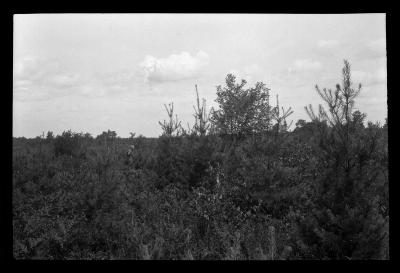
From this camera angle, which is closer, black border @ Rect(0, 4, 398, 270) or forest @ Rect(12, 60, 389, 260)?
black border @ Rect(0, 4, 398, 270)

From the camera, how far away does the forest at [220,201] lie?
5891 mm

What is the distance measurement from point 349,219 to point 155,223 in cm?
463

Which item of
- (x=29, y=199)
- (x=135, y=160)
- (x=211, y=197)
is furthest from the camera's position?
(x=135, y=160)

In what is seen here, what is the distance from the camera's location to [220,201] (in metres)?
9.28

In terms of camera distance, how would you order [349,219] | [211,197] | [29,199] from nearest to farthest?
[349,219]
[211,197]
[29,199]

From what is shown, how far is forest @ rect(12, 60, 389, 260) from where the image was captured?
5.89 metres

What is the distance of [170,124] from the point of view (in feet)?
45.8
